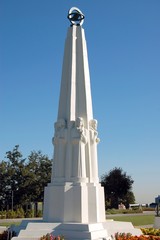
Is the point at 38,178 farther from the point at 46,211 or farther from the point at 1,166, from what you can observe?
the point at 46,211

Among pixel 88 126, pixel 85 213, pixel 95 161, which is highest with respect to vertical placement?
pixel 88 126

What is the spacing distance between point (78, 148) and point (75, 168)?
2.92 feet

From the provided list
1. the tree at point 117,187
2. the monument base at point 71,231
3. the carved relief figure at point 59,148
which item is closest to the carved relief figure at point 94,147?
the carved relief figure at point 59,148

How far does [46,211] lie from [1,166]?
111ft

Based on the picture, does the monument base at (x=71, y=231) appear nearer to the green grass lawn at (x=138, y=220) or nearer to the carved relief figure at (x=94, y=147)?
the carved relief figure at (x=94, y=147)

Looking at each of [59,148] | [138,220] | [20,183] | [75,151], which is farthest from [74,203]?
[20,183]

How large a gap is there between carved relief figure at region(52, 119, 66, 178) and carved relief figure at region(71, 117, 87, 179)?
1.57 feet

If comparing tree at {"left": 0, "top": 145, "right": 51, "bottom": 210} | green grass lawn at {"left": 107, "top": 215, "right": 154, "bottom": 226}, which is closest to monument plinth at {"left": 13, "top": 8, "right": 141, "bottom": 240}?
green grass lawn at {"left": 107, "top": 215, "right": 154, "bottom": 226}

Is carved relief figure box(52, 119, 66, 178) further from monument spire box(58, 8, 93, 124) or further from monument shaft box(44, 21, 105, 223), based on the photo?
monument spire box(58, 8, 93, 124)

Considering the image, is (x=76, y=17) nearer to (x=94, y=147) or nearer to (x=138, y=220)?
(x=94, y=147)

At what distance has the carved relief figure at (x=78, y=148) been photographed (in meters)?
14.1

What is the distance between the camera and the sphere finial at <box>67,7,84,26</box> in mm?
16562

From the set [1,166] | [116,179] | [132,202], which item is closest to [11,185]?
[1,166]

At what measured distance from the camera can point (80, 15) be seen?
16719 mm
